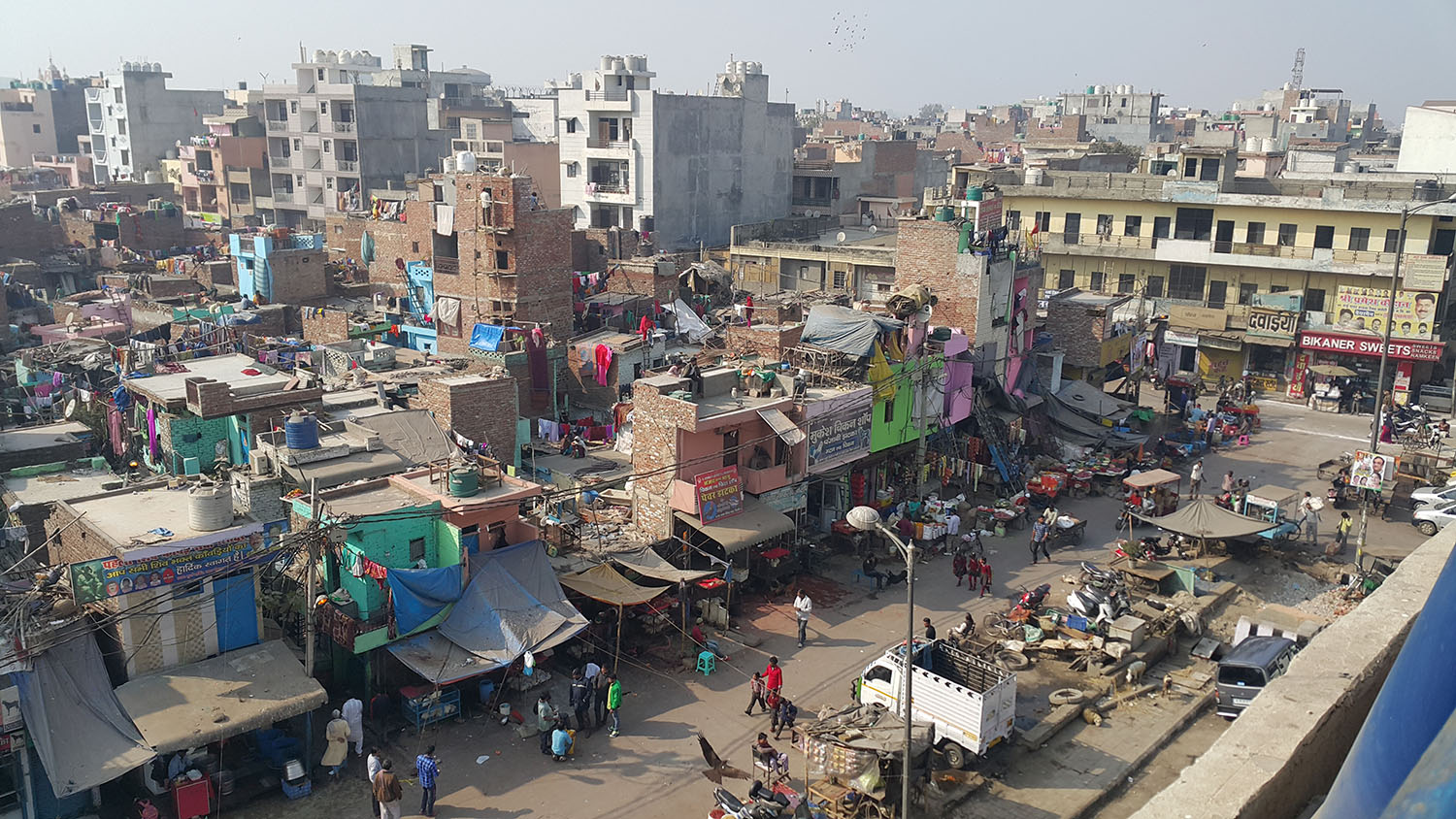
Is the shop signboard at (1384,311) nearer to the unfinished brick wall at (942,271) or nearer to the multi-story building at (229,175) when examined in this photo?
the unfinished brick wall at (942,271)

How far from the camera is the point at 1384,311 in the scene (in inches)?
1796

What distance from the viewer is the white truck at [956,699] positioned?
19.5 metres

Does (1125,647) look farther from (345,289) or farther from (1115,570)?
(345,289)

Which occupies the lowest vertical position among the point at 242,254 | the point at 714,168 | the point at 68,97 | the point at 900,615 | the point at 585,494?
the point at 900,615

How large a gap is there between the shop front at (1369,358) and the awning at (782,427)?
30119 millimetres

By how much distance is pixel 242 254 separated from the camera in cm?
4828

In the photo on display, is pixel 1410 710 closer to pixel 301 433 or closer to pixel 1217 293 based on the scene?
pixel 301 433

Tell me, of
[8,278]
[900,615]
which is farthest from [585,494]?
[8,278]

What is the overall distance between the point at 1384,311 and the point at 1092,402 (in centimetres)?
1458

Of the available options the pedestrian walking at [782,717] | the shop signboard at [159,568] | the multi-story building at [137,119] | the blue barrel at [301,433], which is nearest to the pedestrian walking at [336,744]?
the shop signboard at [159,568]

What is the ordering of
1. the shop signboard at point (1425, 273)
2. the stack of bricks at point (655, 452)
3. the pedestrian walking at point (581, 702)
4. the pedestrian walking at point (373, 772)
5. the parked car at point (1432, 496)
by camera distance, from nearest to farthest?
the pedestrian walking at point (373, 772), the pedestrian walking at point (581, 702), the stack of bricks at point (655, 452), the parked car at point (1432, 496), the shop signboard at point (1425, 273)

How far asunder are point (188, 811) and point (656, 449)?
1328 centimetres

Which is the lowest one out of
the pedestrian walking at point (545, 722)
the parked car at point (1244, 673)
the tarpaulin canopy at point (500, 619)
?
the pedestrian walking at point (545, 722)

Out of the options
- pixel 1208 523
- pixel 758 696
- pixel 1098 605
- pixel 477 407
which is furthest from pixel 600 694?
pixel 1208 523
